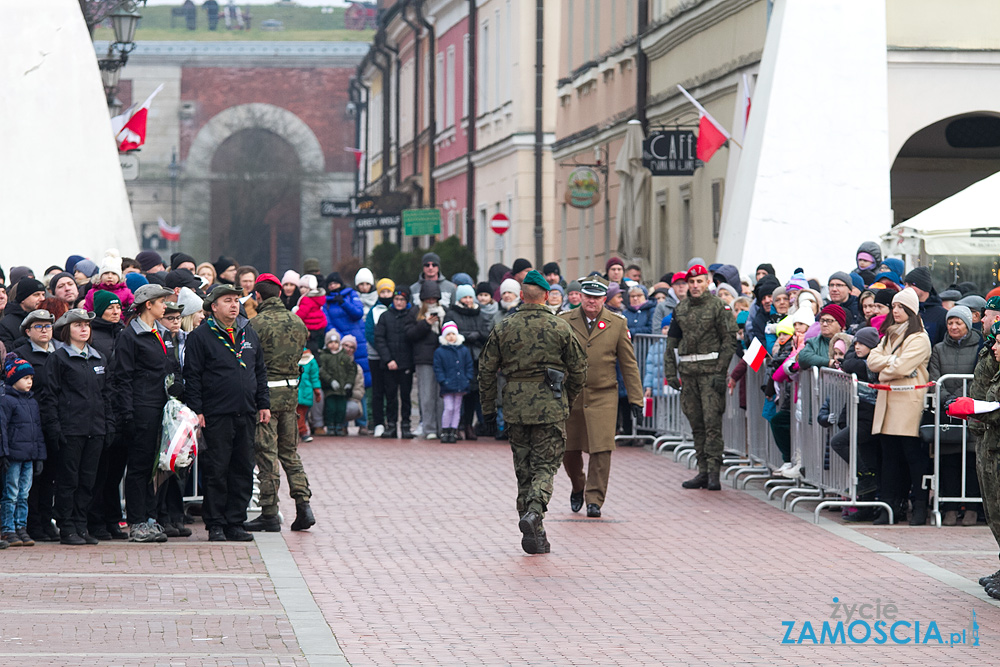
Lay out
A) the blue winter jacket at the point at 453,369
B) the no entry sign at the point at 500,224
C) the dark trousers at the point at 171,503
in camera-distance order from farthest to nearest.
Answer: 1. the no entry sign at the point at 500,224
2. the blue winter jacket at the point at 453,369
3. the dark trousers at the point at 171,503

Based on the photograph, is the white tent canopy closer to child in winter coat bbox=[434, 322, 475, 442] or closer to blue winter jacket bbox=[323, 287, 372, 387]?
child in winter coat bbox=[434, 322, 475, 442]

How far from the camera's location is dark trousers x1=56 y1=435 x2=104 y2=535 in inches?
479

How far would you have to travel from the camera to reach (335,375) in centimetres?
2066

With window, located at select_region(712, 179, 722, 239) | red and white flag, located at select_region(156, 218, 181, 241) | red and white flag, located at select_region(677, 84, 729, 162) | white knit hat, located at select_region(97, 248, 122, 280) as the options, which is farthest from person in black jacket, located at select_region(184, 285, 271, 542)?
red and white flag, located at select_region(156, 218, 181, 241)

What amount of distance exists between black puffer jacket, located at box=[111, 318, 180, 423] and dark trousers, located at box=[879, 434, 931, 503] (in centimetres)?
543

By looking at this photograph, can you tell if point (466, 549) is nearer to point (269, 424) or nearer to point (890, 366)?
point (269, 424)

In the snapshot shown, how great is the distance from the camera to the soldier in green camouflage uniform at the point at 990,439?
1015cm

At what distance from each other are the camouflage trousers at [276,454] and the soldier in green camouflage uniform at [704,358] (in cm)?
374

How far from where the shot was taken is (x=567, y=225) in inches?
1492

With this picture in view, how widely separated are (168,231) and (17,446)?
205ft

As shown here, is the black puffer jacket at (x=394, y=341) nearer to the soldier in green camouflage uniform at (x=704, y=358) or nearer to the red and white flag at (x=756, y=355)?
the soldier in green camouflage uniform at (x=704, y=358)

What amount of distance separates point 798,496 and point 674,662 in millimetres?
6529

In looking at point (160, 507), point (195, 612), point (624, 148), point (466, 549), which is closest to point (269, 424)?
point (160, 507)

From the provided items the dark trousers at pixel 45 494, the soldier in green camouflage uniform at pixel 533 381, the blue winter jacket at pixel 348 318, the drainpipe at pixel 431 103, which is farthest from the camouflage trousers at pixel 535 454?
the drainpipe at pixel 431 103
